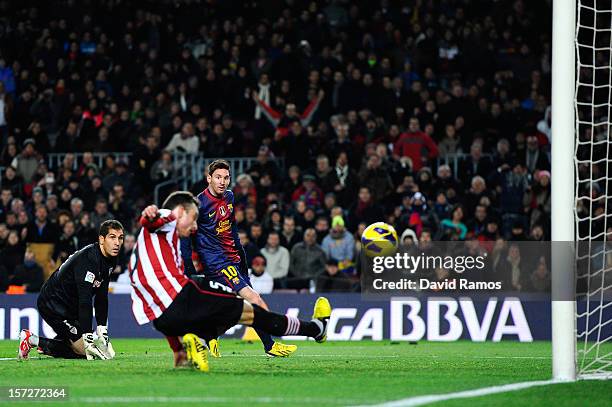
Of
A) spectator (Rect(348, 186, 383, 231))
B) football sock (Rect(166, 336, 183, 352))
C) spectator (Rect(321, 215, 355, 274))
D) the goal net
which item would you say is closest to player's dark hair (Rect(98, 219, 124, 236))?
football sock (Rect(166, 336, 183, 352))

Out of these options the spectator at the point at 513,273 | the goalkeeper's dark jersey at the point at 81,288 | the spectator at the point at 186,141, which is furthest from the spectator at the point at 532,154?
the goalkeeper's dark jersey at the point at 81,288

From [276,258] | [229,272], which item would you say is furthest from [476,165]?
[229,272]

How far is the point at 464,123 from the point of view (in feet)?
70.6

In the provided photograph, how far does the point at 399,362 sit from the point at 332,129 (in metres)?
11.1

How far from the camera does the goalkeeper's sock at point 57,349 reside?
11.9 m

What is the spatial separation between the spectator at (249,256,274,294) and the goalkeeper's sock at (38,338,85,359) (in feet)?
22.0

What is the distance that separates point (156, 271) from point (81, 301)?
8.11 ft

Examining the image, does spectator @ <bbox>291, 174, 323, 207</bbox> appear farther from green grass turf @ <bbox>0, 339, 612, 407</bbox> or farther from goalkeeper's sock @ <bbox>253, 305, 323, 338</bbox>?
goalkeeper's sock @ <bbox>253, 305, 323, 338</bbox>

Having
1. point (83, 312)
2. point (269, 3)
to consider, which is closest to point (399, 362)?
point (83, 312)

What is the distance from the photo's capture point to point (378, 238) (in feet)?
52.6

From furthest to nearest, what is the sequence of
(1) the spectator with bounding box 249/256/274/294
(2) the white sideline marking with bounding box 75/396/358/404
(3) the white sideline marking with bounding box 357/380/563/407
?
1. (1) the spectator with bounding box 249/256/274/294
2. (2) the white sideline marking with bounding box 75/396/358/404
3. (3) the white sideline marking with bounding box 357/380/563/407

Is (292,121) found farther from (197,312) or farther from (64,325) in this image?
(197,312)

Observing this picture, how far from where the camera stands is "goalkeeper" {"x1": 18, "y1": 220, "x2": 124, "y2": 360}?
11.4 m

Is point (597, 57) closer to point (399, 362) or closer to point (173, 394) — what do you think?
point (399, 362)
